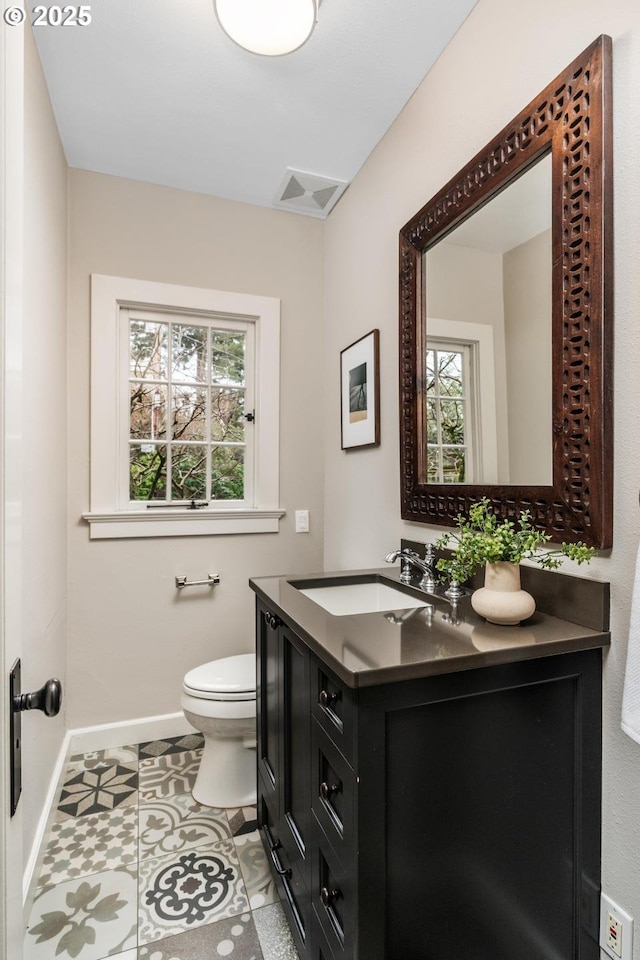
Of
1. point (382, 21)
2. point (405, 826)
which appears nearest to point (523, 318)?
point (382, 21)

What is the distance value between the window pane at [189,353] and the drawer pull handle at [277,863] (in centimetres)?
199

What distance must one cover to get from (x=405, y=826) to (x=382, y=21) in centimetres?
223

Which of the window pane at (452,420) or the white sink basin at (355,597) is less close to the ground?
the window pane at (452,420)

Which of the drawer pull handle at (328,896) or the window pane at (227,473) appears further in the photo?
the window pane at (227,473)

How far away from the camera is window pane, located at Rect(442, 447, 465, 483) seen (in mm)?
1570

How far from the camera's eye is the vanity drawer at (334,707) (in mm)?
931

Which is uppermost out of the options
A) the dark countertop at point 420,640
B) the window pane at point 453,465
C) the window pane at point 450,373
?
the window pane at point 450,373

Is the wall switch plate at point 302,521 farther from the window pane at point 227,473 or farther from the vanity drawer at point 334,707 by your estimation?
the vanity drawer at point 334,707

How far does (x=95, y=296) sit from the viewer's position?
7.49 feet

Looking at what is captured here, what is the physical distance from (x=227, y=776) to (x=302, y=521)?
1229 mm

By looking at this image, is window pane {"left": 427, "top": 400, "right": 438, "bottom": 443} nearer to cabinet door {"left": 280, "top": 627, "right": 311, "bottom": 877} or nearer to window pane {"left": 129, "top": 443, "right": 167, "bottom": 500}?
cabinet door {"left": 280, "top": 627, "right": 311, "bottom": 877}

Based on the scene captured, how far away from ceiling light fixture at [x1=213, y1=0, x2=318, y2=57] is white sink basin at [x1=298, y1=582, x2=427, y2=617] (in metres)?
1.73

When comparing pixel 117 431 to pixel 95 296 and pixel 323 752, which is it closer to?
pixel 95 296

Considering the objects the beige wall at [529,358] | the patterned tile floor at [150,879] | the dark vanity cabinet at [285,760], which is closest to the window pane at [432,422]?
the beige wall at [529,358]
